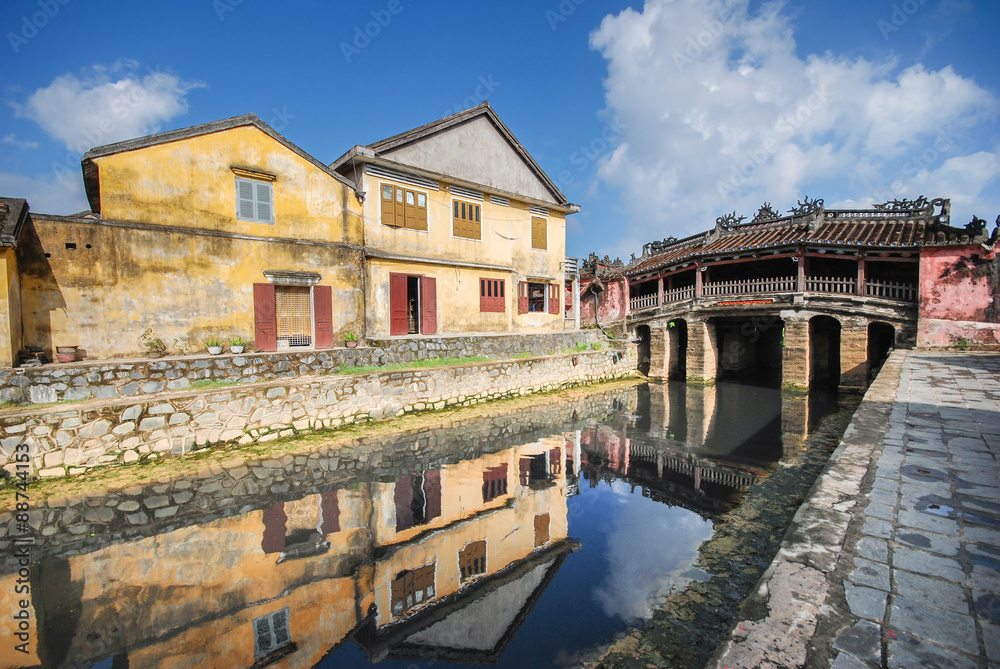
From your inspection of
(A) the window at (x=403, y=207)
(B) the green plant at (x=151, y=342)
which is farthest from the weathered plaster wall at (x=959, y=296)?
(B) the green plant at (x=151, y=342)

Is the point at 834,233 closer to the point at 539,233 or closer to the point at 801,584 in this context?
the point at 539,233

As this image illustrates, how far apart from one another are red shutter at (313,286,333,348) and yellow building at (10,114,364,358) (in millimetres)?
28

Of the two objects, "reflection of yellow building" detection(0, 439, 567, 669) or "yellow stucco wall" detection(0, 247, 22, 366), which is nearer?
"reflection of yellow building" detection(0, 439, 567, 669)

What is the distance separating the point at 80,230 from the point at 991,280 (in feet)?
86.3

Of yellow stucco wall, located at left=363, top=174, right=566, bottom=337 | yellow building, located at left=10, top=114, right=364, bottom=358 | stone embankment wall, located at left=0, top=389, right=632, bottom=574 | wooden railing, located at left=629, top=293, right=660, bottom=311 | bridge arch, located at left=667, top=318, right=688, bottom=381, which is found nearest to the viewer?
stone embankment wall, located at left=0, top=389, right=632, bottom=574

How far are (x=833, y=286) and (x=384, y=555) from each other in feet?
68.3

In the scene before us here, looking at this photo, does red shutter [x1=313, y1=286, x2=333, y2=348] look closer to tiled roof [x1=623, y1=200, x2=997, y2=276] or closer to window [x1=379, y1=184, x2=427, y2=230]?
window [x1=379, y1=184, x2=427, y2=230]

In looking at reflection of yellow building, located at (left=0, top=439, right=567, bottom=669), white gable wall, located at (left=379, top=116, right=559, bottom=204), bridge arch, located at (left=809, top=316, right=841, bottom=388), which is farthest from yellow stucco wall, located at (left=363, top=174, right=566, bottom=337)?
bridge arch, located at (left=809, top=316, right=841, bottom=388)

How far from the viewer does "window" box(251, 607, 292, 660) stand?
4441 millimetres

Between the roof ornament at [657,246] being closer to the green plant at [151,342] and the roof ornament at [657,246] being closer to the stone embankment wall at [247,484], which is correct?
the stone embankment wall at [247,484]

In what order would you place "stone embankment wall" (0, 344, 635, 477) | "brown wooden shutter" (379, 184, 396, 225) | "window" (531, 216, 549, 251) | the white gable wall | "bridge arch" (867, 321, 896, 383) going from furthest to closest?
"bridge arch" (867, 321, 896, 383)
"window" (531, 216, 549, 251)
the white gable wall
"brown wooden shutter" (379, 184, 396, 225)
"stone embankment wall" (0, 344, 635, 477)

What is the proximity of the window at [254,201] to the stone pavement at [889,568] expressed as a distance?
43.2 ft

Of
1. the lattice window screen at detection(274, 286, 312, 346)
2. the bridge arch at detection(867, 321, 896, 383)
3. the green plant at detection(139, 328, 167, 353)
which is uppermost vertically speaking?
the lattice window screen at detection(274, 286, 312, 346)

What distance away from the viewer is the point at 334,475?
28.5 feet
